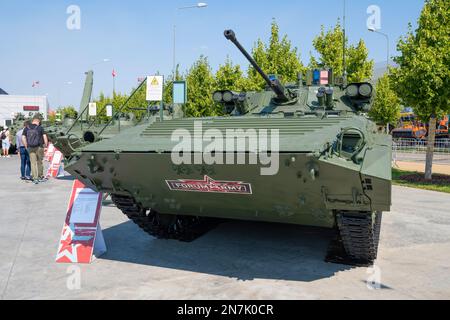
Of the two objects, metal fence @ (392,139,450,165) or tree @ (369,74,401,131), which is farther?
tree @ (369,74,401,131)

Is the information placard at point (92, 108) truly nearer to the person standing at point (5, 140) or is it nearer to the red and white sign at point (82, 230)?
the person standing at point (5, 140)

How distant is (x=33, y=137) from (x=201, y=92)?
9.09 metres

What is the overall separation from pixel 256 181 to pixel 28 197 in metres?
8.99

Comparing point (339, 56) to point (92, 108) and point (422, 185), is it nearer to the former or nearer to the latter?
point (422, 185)

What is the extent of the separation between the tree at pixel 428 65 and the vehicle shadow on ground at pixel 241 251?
7.93 metres

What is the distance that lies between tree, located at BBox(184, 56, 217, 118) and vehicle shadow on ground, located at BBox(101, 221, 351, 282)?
1248cm

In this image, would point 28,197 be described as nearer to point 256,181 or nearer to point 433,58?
point 256,181

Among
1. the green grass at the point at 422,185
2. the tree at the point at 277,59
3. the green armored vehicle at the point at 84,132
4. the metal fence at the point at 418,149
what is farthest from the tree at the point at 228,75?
the metal fence at the point at 418,149

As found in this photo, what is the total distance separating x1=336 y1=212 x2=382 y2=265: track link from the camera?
17.3 ft

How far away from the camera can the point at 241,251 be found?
6.91 meters

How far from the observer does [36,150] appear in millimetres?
14117

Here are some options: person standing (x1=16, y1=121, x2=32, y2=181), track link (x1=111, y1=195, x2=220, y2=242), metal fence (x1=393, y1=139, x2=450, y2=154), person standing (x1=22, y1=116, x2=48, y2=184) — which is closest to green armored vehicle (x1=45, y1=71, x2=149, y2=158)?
person standing (x1=22, y1=116, x2=48, y2=184)

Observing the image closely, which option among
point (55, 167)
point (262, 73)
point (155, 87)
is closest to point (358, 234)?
point (262, 73)

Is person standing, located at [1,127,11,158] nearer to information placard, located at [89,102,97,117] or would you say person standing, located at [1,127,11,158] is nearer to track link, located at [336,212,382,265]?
information placard, located at [89,102,97,117]
